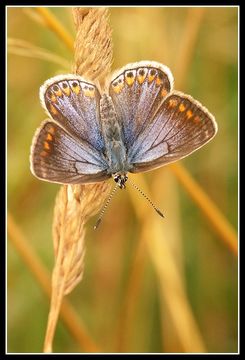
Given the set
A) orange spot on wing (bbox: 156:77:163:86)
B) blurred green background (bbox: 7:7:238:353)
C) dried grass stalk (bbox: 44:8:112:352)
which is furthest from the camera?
blurred green background (bbox: 7:7:238:353)

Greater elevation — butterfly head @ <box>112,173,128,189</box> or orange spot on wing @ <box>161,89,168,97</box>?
orange spot on wing @ <box>161,89,168,97</box>

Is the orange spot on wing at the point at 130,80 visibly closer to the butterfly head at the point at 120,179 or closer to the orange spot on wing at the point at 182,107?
the orange spot on wing at the point at 182,107

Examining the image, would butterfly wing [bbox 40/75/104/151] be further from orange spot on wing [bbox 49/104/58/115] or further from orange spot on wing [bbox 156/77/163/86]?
orange spot on wing [bbox 156/77/163/86]

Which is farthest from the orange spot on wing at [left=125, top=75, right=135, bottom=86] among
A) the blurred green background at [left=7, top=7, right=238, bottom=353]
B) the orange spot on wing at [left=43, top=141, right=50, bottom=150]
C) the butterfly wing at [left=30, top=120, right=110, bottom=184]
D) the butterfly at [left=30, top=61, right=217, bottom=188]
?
the blurred green background at [left=7, top=7, right=238, bottom=353]

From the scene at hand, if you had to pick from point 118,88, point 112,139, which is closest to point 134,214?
point 112,139

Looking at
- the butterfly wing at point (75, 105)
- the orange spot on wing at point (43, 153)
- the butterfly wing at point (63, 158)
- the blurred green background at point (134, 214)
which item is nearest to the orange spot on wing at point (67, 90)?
the butterfly wing at point (75, 105)
